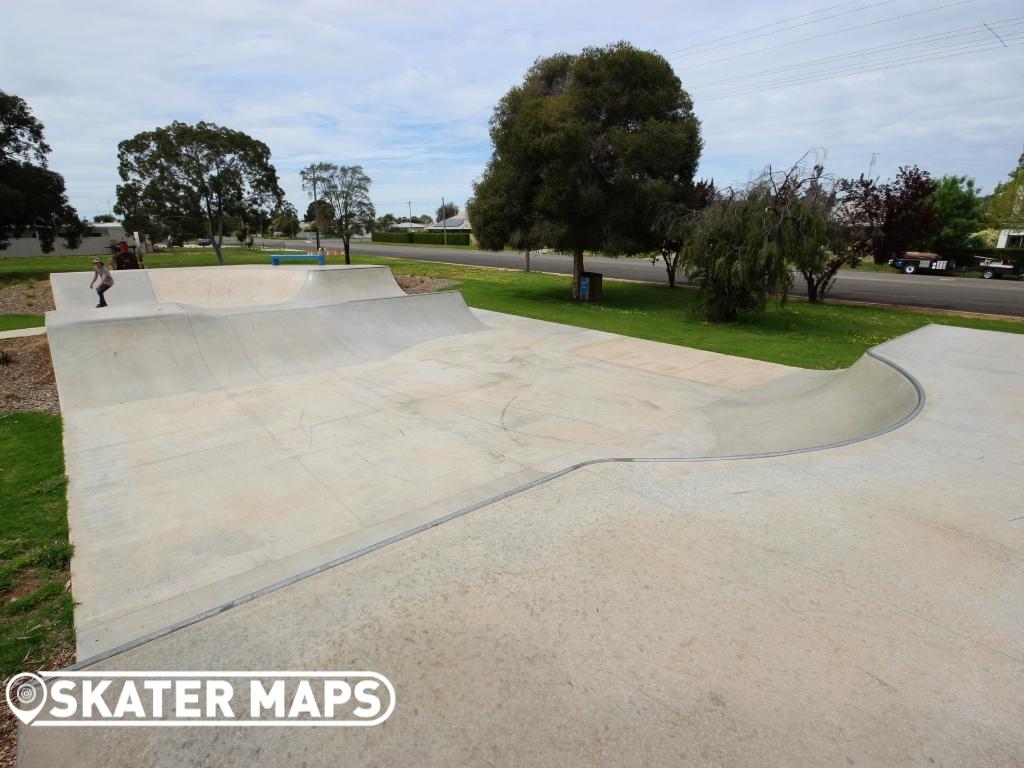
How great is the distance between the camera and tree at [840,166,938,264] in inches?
690

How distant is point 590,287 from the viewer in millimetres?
19234

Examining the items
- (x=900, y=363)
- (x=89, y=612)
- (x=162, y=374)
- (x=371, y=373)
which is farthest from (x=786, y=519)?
(x=162, y=374)

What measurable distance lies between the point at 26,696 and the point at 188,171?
34.3 m

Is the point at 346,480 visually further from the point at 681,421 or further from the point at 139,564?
the point at 681,421

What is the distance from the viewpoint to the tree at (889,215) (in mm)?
17531

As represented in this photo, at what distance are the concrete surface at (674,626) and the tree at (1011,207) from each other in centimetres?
4715

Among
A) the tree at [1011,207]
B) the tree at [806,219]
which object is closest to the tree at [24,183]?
the tree at [806,219]

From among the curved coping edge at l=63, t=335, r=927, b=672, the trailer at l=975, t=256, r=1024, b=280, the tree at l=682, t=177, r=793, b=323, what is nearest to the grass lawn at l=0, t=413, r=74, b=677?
the curved coping edge at l=63, t=335, r=927, b=672

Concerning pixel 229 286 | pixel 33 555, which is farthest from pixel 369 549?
pixel 229 286

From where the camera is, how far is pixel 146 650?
2.63 metres

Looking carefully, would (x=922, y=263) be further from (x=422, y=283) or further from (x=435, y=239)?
(x=435, y=239)

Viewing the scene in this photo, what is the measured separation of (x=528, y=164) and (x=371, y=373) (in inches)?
413

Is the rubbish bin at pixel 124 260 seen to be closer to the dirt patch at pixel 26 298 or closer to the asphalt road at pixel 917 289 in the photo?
the dirt patch at pixel 26 298

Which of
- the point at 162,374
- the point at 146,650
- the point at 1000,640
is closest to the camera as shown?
the point at 1000,640
